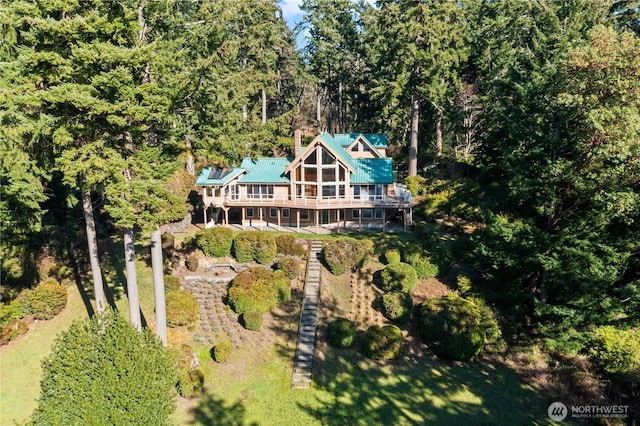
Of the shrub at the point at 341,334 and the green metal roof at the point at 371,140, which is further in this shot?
the green metal roof at the point at 371,140

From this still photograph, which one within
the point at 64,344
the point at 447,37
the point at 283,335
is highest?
the point at 447,37

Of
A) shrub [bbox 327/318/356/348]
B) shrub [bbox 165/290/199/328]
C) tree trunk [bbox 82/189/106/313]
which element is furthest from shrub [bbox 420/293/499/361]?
tree trunk [bbox 82/189/106/313]

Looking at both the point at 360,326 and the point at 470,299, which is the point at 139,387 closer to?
the point at 360,326

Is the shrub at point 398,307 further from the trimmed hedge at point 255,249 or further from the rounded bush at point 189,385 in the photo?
the rounded bush at point 189,385

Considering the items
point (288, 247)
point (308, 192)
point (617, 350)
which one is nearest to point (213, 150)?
point (288, 247)

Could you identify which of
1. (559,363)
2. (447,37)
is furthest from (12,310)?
(447,37)

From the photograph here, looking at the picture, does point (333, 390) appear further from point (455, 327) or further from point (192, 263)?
point (192, 263)

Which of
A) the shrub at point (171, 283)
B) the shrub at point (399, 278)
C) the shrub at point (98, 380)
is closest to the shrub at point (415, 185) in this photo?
the shrub at point (399, 278)
